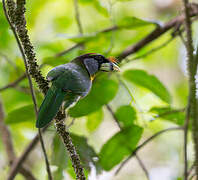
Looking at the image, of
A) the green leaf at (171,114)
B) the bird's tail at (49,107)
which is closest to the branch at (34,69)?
the bird's tail at (49,107)

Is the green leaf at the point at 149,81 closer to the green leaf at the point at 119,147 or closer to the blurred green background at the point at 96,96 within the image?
the blurred green background at the point at 96,96

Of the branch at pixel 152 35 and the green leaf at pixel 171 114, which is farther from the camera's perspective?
the branch at pixel 152 35

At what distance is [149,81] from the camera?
2027 millimetres

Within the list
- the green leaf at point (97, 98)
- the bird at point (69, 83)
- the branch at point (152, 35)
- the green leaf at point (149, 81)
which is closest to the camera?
the bird at point (69, 83)

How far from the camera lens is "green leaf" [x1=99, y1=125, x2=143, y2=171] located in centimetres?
184

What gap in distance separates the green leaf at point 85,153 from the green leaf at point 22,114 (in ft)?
0.87

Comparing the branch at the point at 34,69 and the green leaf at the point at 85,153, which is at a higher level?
the branch at the point at 34,69

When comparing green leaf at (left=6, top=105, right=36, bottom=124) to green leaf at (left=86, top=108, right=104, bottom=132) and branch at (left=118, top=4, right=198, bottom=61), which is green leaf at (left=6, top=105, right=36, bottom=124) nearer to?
green leaf at (left=86, top=108, right=104, bottom=132)

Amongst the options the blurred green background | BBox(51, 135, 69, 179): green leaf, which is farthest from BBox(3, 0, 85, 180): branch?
BBox(51, 135, 69, 179): green leaf

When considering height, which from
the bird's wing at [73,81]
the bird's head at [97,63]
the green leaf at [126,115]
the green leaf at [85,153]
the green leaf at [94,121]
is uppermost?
the bird's head at [97,63]

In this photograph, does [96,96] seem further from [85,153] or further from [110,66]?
[85,153]

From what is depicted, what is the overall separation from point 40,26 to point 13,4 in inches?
113

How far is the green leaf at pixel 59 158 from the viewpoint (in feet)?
5.88

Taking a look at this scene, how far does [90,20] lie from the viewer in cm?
415
